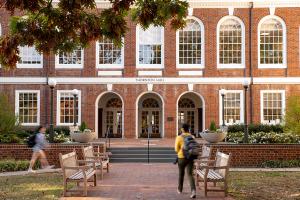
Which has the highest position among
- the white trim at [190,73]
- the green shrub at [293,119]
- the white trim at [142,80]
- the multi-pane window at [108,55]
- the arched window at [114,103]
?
the multi-pane window at [108,55]

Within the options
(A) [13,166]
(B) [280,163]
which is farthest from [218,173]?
(A) [13,166]

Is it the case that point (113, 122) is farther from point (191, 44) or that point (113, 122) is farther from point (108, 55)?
point (191, 44)

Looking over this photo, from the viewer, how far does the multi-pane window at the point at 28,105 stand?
31891 mm

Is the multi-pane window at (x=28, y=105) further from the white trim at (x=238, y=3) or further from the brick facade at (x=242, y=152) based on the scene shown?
the brick facade at (x=242, y=152)

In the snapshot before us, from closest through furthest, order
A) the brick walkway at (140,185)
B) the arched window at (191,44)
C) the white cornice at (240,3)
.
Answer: the brick walkway at (140,185) < the white cornice at (240,3) < the arched window at (191,44)

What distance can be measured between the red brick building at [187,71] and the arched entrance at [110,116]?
1.83 meters

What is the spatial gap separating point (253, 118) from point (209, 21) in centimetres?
661

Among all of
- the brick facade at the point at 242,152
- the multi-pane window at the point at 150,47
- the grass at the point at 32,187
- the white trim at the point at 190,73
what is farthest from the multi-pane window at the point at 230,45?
the grass at the point at 32,187

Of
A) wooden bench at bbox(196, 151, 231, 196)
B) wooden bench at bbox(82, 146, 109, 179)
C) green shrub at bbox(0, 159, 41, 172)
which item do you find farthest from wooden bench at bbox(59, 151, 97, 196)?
green shrub at bbox(0, 159, 41, 172)

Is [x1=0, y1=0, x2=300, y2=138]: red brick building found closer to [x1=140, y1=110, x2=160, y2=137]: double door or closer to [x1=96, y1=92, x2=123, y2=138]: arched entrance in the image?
[x1=96, y1=92, x2=123, y2=138]: arched entrance

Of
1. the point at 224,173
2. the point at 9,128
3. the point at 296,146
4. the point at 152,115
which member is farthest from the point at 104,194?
the point at 152,115

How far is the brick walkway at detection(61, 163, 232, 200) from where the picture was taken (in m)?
11.7

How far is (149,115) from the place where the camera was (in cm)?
3416

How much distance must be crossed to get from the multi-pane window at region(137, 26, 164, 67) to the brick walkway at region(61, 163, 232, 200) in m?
13.8
